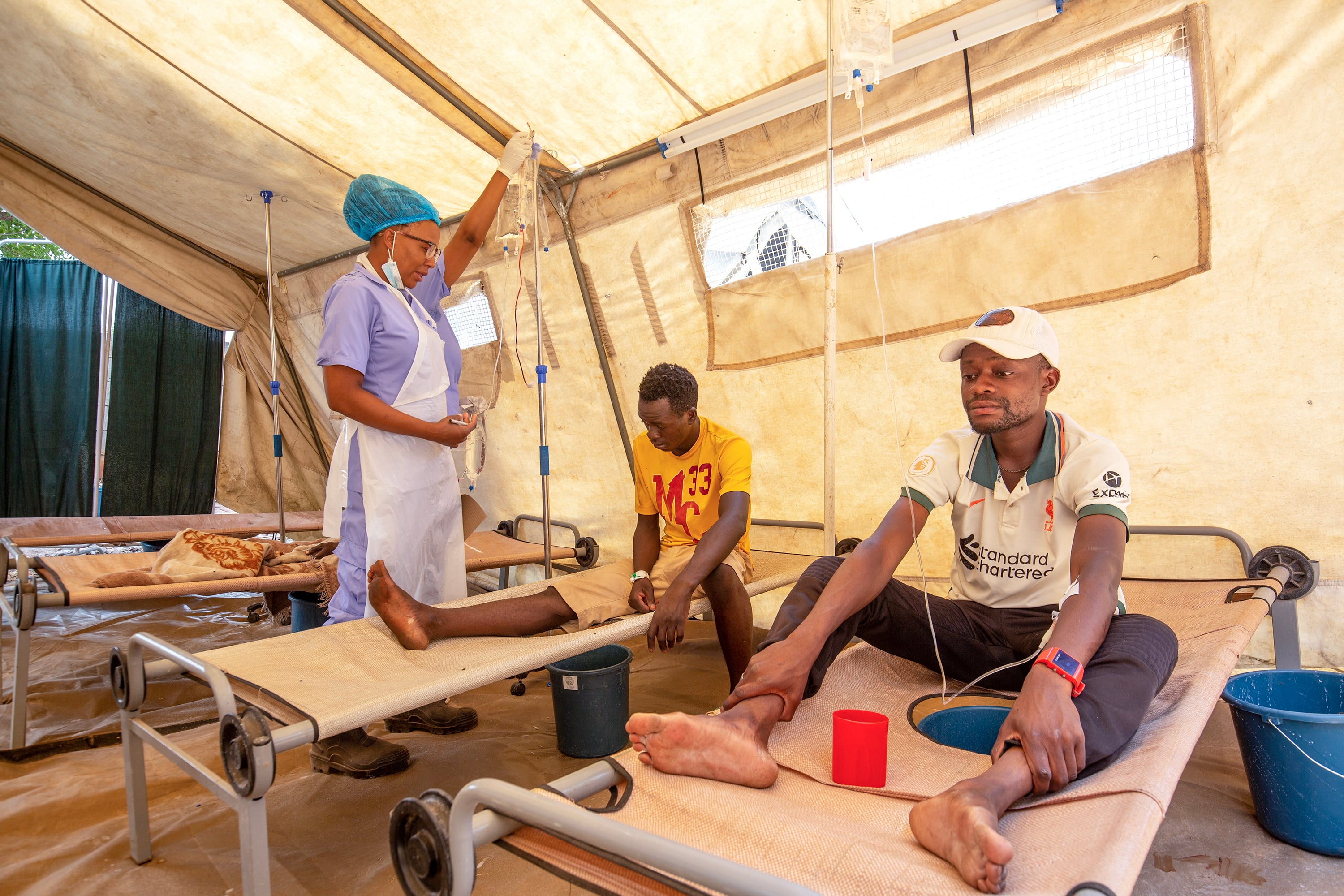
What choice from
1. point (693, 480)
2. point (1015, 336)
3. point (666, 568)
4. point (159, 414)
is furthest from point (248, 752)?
point (159, 414)

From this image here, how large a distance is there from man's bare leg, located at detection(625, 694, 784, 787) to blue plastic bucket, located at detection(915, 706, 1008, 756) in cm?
53

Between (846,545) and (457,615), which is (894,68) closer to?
(846,545)

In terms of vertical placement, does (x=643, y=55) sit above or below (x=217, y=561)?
above

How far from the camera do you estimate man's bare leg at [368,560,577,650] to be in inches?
86.7

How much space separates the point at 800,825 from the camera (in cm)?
121

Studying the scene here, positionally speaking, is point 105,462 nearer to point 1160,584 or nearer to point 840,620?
point 840,620

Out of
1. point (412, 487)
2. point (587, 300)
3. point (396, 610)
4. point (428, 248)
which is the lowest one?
point (396, 610)

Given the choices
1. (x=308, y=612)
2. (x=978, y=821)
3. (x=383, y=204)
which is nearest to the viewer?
(x=978, y=821)

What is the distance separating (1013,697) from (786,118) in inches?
99.1

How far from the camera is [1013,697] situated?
184cm

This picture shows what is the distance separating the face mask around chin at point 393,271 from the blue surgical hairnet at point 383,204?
59 mm

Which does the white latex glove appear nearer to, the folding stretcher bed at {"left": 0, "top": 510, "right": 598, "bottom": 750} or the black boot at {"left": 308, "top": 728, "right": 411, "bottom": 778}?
the folding stretcher bed at {"left": 0, "top": 510, "right": 598, "bottom": 750}

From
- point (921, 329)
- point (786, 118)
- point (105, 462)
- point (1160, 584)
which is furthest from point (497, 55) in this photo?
point (105, 462)

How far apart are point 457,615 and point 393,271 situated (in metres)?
1.15
